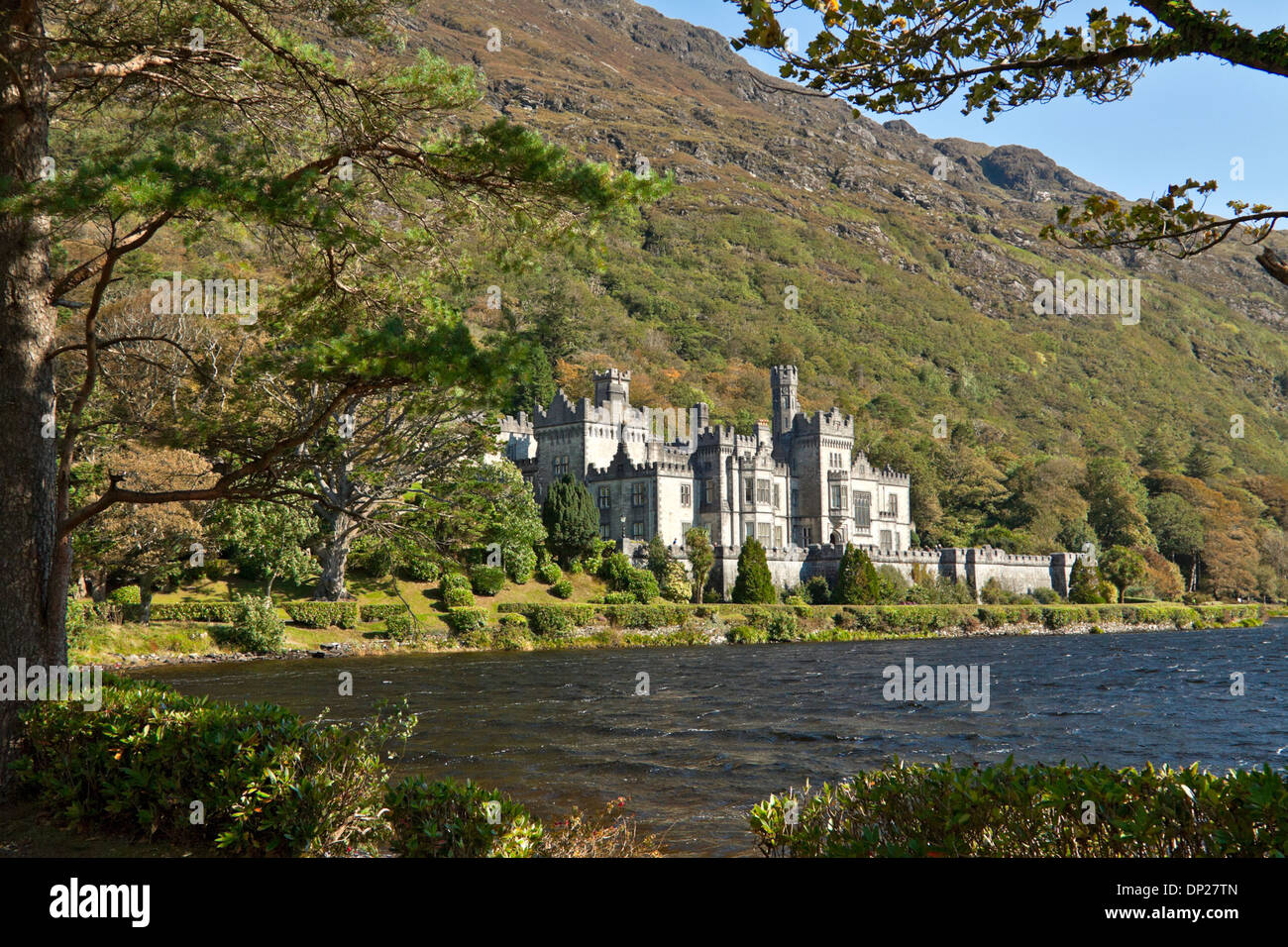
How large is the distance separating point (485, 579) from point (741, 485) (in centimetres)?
2755

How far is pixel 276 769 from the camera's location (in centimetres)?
892

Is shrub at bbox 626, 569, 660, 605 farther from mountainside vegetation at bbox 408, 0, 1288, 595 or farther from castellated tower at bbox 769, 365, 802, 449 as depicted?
castellated tower at bbox 769, 365, 802, 449

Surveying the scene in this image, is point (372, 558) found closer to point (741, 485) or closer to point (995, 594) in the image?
point (741, 485)

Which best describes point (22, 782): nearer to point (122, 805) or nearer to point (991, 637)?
point (122, 805)

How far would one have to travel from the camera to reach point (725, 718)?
80.2 ft

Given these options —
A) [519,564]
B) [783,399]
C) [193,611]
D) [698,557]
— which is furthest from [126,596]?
[783,399]

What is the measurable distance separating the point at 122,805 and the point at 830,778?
11235mm

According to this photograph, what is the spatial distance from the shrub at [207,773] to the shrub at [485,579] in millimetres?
38862

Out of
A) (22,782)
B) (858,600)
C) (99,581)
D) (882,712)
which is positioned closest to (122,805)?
(22,782)

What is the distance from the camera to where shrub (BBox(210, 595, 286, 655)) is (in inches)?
1451

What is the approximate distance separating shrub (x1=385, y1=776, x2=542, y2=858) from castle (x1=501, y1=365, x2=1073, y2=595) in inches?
2090

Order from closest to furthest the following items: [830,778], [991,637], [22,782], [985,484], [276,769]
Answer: [276,769], [22,782], [830,778], [991,637], [985,484]

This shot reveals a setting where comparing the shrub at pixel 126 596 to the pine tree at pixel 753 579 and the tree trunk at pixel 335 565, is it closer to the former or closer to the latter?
the tree trunk at pixel 335 565

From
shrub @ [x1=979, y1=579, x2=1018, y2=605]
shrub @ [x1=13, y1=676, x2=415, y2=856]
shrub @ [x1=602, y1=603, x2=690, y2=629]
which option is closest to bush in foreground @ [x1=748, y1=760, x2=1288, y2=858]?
shrub @ [x1=13, y1=676, x2=415, y2=856]
